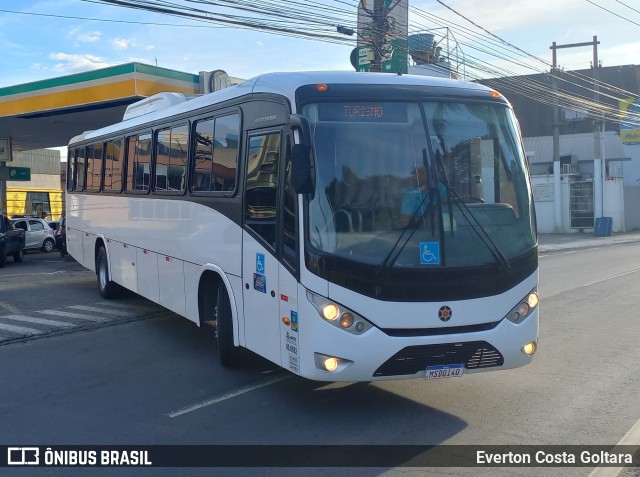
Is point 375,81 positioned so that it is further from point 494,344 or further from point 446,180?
point 494,344

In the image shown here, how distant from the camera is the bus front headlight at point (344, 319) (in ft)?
20.2

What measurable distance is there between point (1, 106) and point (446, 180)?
852 inches

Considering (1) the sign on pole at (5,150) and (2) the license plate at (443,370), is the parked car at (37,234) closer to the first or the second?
(1) the sign on pole at (5,150)

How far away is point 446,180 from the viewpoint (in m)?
6.55

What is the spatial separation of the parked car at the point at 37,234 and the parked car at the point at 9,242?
3.45 m

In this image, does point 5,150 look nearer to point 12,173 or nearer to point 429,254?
point 12,173

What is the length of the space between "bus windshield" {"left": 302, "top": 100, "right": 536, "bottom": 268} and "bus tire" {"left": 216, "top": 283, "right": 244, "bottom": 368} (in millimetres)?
2380

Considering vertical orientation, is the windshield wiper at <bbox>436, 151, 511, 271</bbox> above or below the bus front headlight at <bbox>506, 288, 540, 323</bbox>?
above

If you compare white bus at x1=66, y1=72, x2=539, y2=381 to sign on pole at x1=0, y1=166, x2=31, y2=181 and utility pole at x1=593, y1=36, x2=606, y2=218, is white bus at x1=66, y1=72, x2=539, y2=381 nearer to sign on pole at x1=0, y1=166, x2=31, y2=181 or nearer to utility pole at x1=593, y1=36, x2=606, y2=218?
sign on pole at x1=0, y1=166, x2=31, y2=181

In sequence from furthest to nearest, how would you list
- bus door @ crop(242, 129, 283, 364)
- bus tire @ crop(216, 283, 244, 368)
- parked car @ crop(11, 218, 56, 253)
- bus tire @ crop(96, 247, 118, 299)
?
1. parked car @ crop(11, 218, 56, 253)
2. bus tire @ crop(96, 247, 118, 299)
3. bus tire @ crop(216, 283, 244, 368)
4. bus door @ crop(242, 129, 283, 364)

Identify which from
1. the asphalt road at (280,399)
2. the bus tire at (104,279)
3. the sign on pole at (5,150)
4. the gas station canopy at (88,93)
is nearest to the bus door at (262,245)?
the asphalt road at (280,399)

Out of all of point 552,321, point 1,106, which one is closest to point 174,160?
point 552,321

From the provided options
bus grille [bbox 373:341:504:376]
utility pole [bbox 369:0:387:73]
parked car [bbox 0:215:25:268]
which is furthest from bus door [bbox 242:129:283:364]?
parked car [bbox 0:215:25:268]

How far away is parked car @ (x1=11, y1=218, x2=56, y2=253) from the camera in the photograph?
90.3ft
